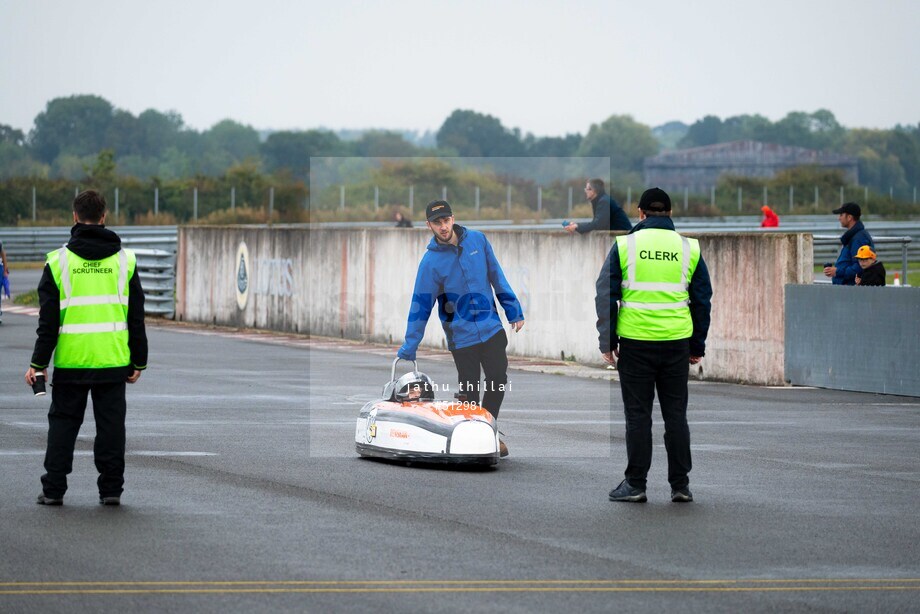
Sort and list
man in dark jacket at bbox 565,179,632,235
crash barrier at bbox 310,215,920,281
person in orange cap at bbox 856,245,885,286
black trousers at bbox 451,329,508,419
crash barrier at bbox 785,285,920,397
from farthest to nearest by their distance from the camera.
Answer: crash barrier at bbox 310,215,920,281 → man in dark jacket at bbox 565,179,632,235 → person in orange cap at bbox 856,245,885,286 → crash barrier at bbox 785,285,920,397 → black trousers at bbox 451,329,508,419

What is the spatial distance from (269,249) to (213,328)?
6.35 ft

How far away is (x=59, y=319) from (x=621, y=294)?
11.6 ft

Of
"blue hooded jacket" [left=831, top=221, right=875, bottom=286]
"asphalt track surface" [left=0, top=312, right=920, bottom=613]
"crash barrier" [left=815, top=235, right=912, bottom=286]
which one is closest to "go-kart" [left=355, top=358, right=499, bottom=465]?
"asphalt track surface" [left=0, top=312, right=920, bottom=613]

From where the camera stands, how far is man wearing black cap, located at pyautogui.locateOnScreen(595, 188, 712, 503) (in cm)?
1020

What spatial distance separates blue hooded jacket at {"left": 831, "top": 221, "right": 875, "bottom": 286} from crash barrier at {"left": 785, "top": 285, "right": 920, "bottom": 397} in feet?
3.83

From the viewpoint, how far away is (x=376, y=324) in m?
24.3

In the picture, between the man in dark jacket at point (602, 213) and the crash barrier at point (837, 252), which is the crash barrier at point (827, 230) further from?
the man in dark jacket at point (602, 213)

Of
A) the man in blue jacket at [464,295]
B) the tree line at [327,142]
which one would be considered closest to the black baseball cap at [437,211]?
the man in blue jacket at [464,295]

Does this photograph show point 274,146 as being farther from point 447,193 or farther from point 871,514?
point 871,514

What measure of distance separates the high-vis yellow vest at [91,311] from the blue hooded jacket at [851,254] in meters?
11.4

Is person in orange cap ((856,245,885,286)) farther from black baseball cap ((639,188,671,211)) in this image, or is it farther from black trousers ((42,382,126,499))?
black trousers ((42,382,126,499))

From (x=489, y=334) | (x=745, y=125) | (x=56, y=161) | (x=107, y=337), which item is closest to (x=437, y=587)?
(x=107, y=337)

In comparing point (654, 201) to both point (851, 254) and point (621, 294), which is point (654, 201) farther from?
point (851, 254)

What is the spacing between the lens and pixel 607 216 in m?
20.3
